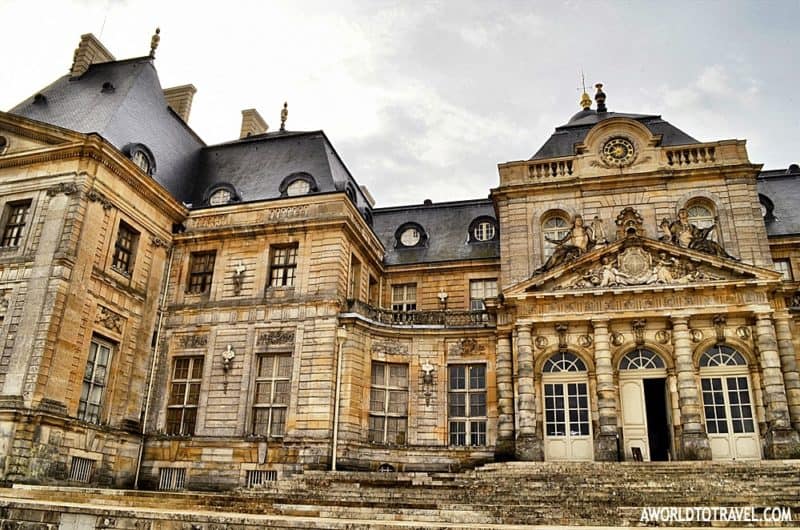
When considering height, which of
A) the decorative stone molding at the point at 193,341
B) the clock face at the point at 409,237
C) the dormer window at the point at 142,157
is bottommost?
the decorative stone molding at the point at 193,341

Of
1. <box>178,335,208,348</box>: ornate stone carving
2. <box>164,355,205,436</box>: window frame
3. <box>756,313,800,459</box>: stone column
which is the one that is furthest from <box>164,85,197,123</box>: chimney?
<box>756,313,800,459</box>: stone column

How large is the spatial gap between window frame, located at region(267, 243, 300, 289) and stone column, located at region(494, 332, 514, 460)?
24.5ft

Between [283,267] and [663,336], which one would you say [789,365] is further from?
[283,267]

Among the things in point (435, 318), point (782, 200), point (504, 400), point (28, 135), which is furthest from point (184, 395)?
point (782, 200)

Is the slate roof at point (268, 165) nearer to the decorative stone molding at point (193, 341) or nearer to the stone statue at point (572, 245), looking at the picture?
the decorative stone molding at point (193, 341)

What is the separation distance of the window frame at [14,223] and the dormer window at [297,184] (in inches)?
324

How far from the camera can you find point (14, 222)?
803 inches

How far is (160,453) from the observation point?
67.4 ft

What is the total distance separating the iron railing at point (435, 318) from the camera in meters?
21.9

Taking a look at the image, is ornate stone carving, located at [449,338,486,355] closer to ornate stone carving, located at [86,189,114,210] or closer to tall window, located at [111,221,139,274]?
tall window, located at [111,221,139,274]

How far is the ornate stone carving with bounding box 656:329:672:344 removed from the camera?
1923 centimetres

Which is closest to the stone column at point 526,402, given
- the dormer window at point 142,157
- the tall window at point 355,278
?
the tall window at point 355,278

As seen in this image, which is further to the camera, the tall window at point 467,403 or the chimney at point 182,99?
the chimney at point 182,99

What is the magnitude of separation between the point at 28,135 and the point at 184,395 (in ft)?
32.9
